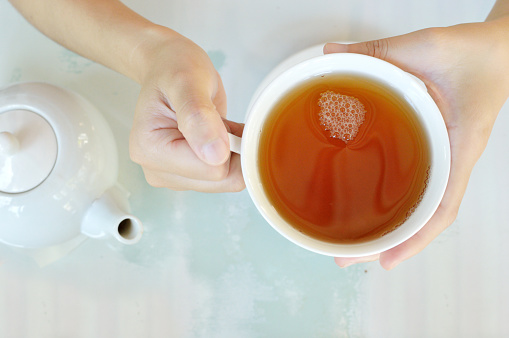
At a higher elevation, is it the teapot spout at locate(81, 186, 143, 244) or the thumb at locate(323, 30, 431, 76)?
the thumb at locate(323, 30, 431, 76)

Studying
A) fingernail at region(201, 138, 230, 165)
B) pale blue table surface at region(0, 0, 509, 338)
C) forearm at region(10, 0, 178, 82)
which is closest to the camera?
→ fingernail at region(201, 138, 230, 165)

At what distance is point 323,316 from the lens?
2.64 ft

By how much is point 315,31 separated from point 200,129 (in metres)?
0.47

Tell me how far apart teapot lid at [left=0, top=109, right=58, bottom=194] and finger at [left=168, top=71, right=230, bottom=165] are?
23 centimetres

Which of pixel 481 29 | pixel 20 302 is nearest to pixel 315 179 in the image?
pixel 481 29

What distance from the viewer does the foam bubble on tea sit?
1.94ft

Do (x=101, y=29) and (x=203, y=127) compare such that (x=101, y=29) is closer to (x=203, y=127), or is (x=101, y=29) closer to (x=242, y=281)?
(x=203, y=127)

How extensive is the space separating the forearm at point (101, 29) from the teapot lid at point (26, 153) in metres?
0.16

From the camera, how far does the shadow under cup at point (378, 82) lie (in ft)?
1.61

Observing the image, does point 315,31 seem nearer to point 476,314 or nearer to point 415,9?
point 415,9

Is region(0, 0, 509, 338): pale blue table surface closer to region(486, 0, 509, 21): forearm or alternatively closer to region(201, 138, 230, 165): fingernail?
region(486, 0, 509, 21): forearm

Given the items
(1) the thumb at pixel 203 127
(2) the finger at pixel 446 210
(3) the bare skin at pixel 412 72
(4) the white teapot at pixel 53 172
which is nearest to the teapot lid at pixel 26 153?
(4) the white teapot at pixel 53 172

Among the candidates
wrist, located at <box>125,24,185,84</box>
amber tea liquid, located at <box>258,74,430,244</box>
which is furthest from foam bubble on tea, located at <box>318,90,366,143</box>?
wrist, located at <box>125,24,185,84</box>

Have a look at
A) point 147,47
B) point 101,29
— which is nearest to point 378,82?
point 147,47
